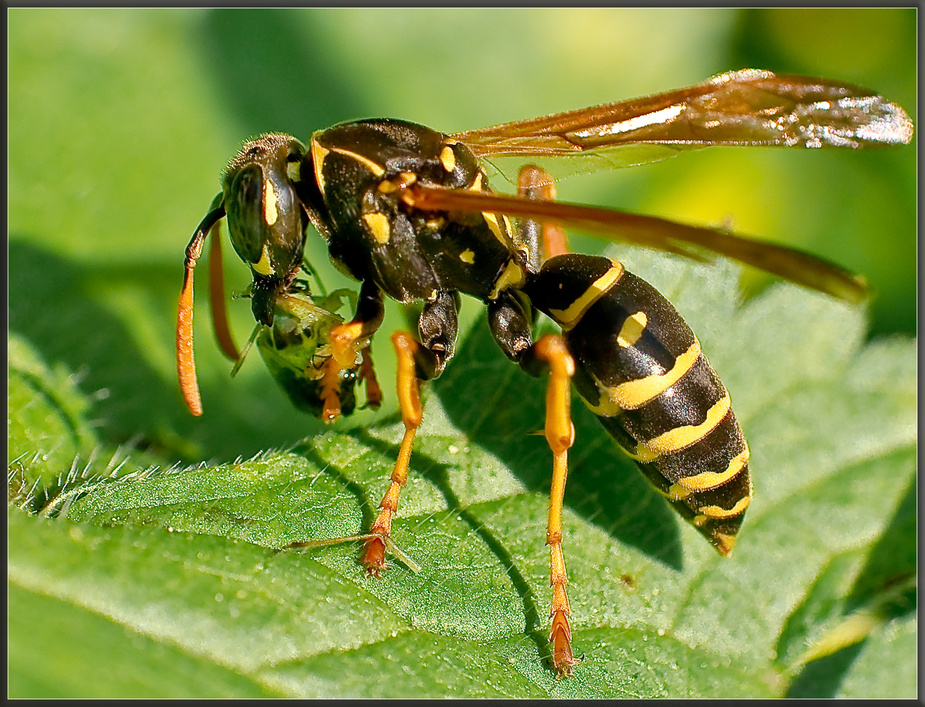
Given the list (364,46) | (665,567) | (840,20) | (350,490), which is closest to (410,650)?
(350,490)

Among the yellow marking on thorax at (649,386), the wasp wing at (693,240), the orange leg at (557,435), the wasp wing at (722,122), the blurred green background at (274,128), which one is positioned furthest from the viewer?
the blurred green background at (274,128)

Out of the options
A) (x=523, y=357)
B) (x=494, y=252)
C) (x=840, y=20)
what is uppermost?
(x=840, y=20)

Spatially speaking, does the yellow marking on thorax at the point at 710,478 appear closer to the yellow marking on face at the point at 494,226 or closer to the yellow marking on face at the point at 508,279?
the yellow marking on face at the point at 508,279

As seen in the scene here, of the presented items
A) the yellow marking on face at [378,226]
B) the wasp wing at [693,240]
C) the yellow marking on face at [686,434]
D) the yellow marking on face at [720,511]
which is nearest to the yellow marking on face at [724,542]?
Result: the yellow marking on face at [720,511]

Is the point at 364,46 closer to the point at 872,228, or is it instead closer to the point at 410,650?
the point at 872,228

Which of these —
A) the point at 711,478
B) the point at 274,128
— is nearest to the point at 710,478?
the point at 711,478
